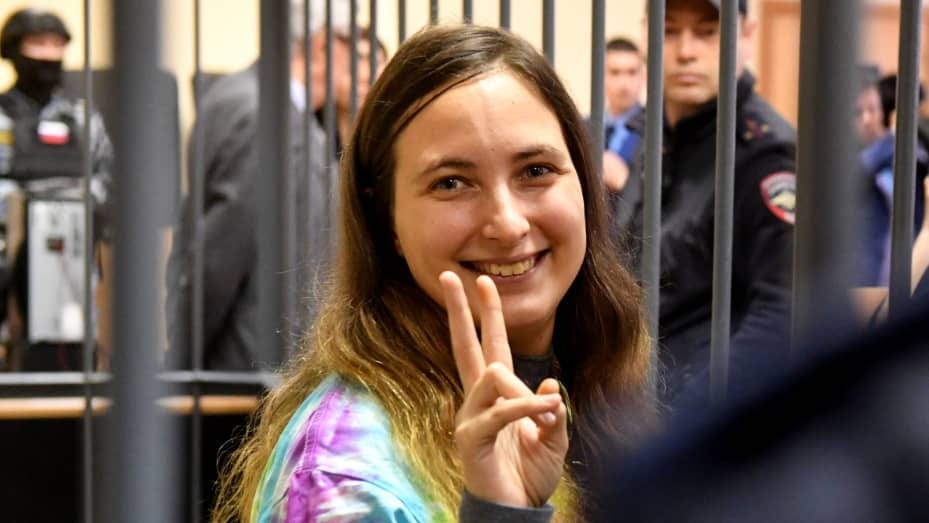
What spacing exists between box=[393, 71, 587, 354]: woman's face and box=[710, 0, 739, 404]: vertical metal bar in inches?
5.5

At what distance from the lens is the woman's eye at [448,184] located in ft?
3.78

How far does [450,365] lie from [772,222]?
32.8 inches

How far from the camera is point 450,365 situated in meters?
1.18

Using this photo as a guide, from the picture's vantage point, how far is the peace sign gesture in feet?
2.82

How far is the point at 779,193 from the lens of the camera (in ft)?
6.12

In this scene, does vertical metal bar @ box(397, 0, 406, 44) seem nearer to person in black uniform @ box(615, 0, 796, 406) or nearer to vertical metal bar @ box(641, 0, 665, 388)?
person in black uniform @ box(615, 0, 796, 406)

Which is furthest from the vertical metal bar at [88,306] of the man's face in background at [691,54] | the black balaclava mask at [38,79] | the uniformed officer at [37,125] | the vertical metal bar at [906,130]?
the black balaclava mask at [38,79]

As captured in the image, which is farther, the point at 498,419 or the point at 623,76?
the point at 623,76

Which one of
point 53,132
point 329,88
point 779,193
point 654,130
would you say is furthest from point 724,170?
point 53,132

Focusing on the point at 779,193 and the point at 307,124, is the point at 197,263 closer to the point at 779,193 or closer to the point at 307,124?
the point at 307,124

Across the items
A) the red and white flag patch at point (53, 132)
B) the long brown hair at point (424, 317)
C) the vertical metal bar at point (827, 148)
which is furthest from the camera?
the red and white flag patch at point (53, 132)

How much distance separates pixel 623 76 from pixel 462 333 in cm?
332

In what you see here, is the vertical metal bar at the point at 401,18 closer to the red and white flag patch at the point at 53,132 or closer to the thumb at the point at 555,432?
the thumb at the point at 555,432

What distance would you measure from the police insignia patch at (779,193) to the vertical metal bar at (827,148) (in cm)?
104
